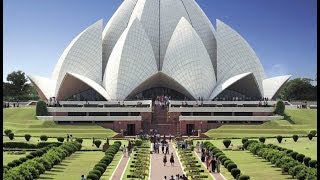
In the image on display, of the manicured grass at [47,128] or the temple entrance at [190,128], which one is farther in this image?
the temple entrance at [190,128]

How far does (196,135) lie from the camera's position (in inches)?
1462

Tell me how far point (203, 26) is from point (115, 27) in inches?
377

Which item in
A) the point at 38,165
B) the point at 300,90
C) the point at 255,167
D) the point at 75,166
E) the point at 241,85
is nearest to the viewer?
the point at 38,165

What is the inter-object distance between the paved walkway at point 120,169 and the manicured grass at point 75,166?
112cm

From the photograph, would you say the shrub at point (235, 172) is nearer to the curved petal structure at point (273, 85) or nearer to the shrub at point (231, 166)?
the shrub at point (231, 166)

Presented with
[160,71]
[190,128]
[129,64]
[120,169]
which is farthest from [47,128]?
[120,169]

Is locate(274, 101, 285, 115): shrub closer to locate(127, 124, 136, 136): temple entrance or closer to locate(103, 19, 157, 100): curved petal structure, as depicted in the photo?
locate(127, 124, 136, 136): temple entrance

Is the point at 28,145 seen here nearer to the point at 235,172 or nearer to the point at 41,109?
the point at 235,172

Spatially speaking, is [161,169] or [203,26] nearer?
[161,169]

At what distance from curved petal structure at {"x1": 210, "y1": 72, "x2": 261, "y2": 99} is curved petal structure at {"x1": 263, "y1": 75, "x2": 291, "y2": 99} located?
4.60 ft

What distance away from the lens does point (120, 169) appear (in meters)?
20.0

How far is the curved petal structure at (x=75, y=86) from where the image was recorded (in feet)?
157

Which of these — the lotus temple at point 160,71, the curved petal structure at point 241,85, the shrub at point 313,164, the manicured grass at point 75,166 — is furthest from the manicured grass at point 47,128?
the shrub at point 313,164

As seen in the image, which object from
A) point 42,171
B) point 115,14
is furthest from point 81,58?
point 42,171
